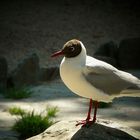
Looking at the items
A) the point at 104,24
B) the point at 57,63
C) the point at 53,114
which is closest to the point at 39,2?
the point at 104,24

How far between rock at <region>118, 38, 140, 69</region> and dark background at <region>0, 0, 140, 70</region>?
4.02ft

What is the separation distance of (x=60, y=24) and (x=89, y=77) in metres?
10.4

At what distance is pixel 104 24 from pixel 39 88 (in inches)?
243

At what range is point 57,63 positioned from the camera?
36.1 feet

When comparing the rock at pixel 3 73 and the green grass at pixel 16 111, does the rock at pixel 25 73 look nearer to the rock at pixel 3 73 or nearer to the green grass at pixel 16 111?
the rock at pixel 3 73

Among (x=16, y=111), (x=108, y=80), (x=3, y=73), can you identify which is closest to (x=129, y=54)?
(x=3, y=73)

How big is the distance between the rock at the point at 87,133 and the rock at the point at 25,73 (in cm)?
463

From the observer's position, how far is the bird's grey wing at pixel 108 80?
13.2 ft

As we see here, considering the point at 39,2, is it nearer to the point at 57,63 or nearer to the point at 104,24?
the point at 104,24

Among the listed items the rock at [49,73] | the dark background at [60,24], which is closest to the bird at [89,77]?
the rock at [49,73]

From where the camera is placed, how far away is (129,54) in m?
10.9

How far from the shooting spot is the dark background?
12812 millimetres

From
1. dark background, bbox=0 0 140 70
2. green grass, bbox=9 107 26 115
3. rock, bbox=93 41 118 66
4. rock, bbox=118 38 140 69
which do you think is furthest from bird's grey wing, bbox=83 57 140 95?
dark background, bbox=0 0 140 70

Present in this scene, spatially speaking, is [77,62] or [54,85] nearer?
[77,62]
